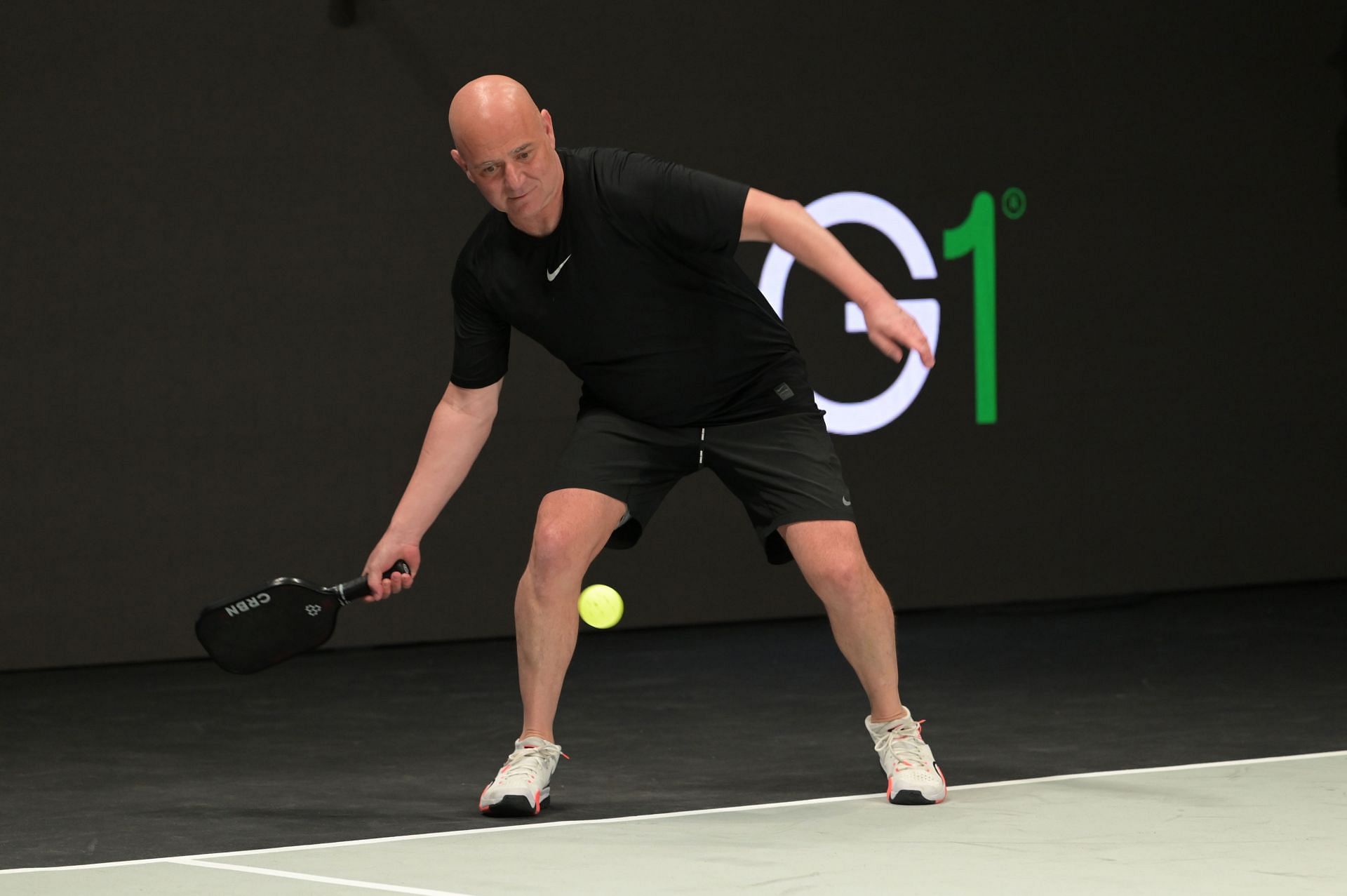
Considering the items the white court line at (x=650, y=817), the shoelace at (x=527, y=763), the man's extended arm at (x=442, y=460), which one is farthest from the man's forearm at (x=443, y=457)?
the white court line at (x=650, y=817)

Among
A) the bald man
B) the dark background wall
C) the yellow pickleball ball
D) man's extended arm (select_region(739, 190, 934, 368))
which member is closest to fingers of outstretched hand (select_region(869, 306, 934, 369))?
man's extended arm (select_region(739, 190, 934, 368))

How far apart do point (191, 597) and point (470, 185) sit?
A: 1.52 metres

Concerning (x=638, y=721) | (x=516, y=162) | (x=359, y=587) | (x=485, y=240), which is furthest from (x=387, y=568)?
(x=638, y=721)

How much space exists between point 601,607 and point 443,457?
6.11ft

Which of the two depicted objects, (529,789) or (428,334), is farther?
(428,334)

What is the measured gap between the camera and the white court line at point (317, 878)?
3.11m

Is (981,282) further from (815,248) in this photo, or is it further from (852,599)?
(815,248)

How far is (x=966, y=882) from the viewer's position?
3.09m

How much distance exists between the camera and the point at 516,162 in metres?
3.54

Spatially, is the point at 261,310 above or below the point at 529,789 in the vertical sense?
above

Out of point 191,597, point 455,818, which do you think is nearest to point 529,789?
point 455,818

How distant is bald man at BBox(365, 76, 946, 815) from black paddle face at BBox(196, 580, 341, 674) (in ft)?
0.62

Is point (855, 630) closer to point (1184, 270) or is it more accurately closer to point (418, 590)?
point (418, 590)

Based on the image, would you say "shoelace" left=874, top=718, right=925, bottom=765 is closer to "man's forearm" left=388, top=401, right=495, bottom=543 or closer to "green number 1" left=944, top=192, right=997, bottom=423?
"man's forearm" left=388, top=401, right=495, bottom=543
